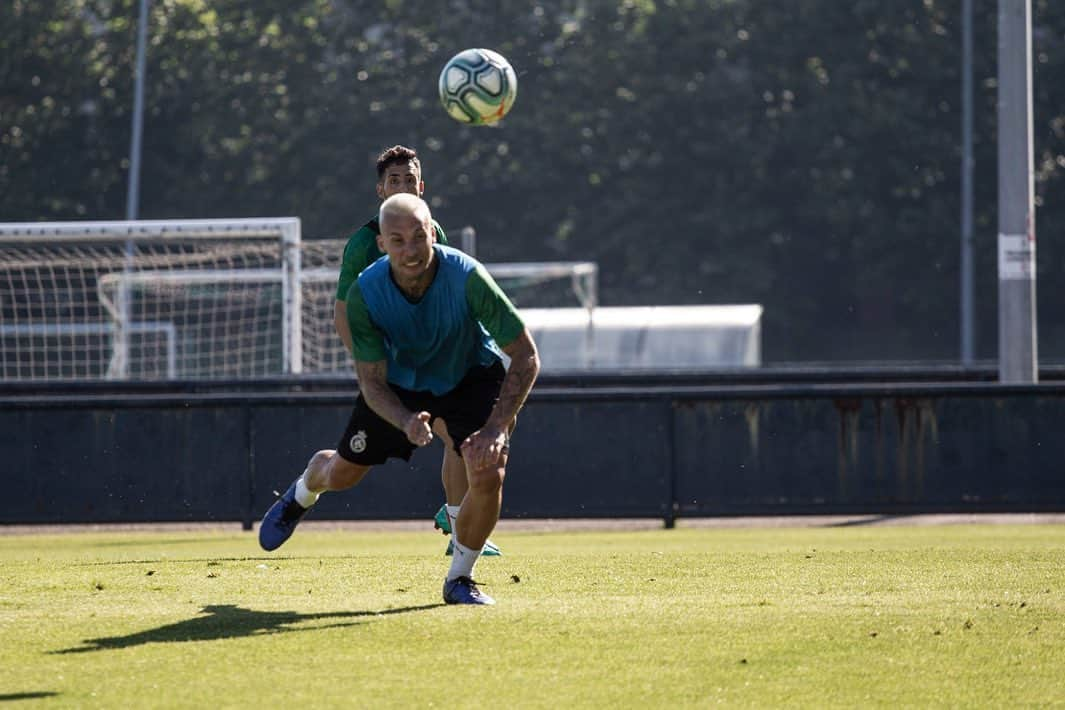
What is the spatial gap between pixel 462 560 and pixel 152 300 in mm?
27258

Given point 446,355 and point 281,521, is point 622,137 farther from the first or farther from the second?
point 446,355

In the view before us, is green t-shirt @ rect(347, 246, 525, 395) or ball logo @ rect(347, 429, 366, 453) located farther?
ball logo @ rect(347, 429, 366, 453)

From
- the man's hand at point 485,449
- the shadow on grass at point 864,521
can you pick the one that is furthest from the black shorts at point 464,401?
the shadow on grass at point 864,521

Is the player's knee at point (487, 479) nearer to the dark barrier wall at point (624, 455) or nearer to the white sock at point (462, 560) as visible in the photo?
the white sock at point (462, 560)

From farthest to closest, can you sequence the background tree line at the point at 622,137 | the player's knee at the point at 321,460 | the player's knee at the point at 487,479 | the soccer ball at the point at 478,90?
the background tree line at the point at 622,137, the soccer ball at the point at 478,90, the player's knee at the point at 321,460, the player's knee at the point at 487,479

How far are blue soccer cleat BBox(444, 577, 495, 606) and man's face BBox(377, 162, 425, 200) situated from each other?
2692mm

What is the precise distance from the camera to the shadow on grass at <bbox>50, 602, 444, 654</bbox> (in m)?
7.25

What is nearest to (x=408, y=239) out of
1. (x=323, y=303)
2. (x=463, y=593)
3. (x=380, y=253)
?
(x=463, y=593)

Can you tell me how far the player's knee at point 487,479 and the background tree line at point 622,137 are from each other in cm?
3977

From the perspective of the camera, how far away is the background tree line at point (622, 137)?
47500mm

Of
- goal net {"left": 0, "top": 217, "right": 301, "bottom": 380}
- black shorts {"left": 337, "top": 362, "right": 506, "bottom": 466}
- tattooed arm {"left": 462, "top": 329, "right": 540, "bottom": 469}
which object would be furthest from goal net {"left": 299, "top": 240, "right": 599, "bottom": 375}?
tattooed arm {"left": 462, "top": 329, "right": 540, "bottom": 469}

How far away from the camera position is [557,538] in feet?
51.2

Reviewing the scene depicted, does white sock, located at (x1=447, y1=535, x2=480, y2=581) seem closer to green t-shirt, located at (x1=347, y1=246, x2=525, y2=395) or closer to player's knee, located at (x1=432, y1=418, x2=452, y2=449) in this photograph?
player's knee, located at (x1=432, y1=418, x2=452, y2=449)

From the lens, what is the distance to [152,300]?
1355 inches
